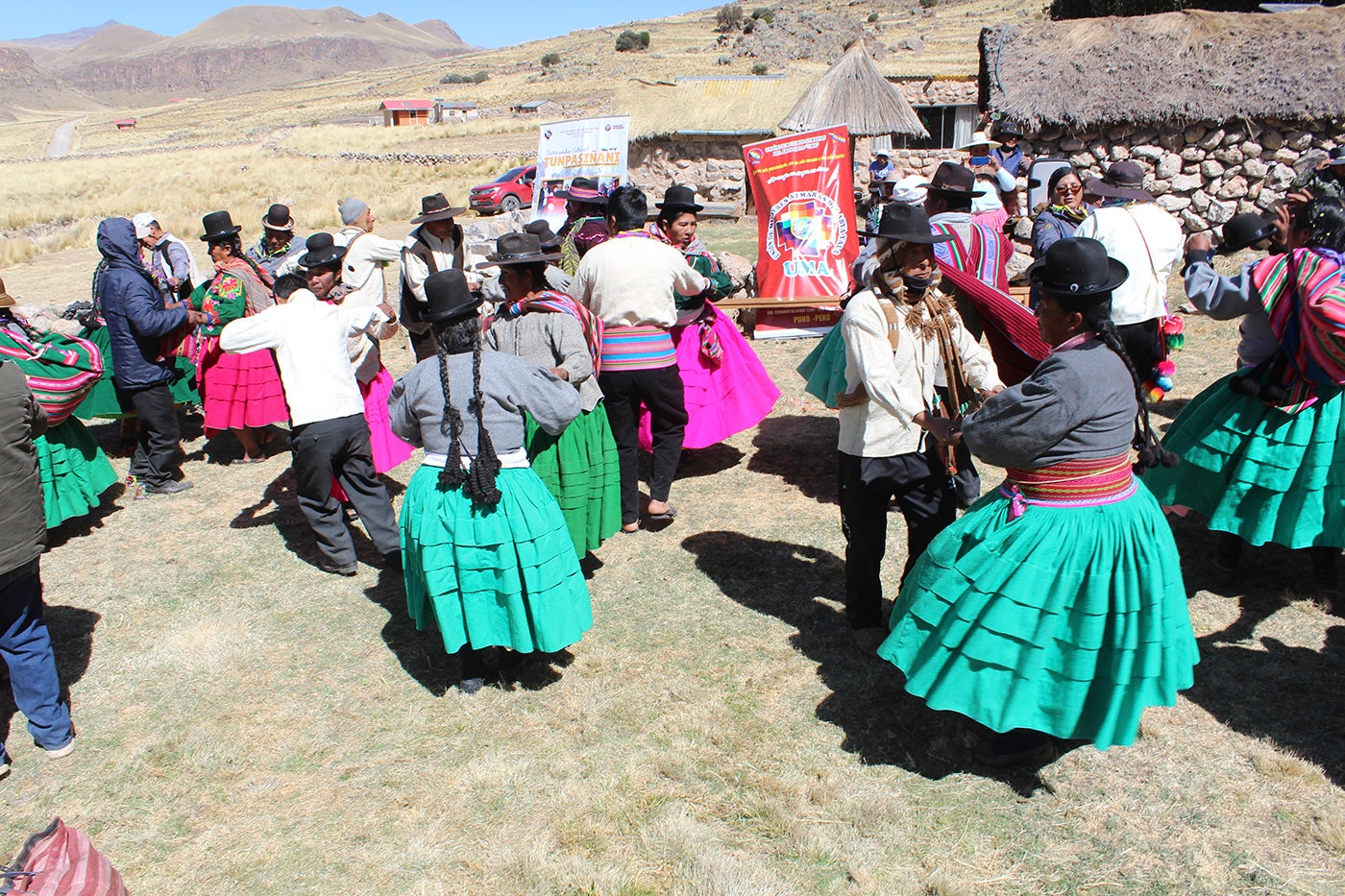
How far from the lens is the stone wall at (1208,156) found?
12453 millimetres

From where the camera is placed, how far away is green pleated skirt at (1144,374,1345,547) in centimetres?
402

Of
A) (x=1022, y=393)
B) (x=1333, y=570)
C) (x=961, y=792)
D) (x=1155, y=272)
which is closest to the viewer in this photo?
(x=1022, y=393)

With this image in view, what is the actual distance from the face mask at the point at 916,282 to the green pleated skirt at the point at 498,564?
1690 millimetres

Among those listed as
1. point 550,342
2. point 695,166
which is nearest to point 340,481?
point 550,342

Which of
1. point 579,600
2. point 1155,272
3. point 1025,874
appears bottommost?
point 1025,874

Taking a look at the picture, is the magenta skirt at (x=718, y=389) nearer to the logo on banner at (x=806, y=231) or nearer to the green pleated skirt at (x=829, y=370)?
the green pleated skirt at (x=829, y=370)

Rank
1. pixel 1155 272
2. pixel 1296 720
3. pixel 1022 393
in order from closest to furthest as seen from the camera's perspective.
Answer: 1. pixel 1022 393
2. pixel 1296 720
3. pixel 1155 272

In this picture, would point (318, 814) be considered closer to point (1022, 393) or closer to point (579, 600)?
point (579, 600)

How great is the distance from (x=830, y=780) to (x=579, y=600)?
4.12 feet

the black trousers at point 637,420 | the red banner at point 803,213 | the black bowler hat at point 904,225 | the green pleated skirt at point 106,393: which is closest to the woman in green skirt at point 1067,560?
the black bowler hat at point 904,225

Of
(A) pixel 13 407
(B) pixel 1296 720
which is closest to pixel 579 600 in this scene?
(A) pixel 13 407

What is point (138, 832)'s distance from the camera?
3.38m

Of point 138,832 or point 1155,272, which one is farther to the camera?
point 1155,272

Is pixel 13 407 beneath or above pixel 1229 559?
above
